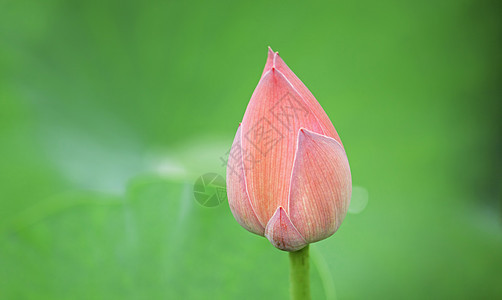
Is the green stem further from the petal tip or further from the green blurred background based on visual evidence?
the green blurred background

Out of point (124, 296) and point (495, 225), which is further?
point (495, 225)

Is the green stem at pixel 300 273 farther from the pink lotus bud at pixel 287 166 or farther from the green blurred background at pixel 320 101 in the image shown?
the green blurred background at pixel 320 101

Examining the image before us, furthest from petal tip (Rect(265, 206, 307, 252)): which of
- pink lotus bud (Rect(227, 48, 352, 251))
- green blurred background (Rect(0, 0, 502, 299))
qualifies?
green blurred background (Rect(0, 0, 502, 299))

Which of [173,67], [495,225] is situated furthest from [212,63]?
[495,225]

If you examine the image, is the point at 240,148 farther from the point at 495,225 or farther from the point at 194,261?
the point at 495,225

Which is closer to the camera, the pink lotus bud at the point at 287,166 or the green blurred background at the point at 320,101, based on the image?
the pink lotus bud at the point at 287,166

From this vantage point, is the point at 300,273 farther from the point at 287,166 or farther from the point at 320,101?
the point at 320,101

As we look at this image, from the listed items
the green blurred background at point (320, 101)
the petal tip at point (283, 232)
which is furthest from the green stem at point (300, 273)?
the green blurred background at point (320, 101)
